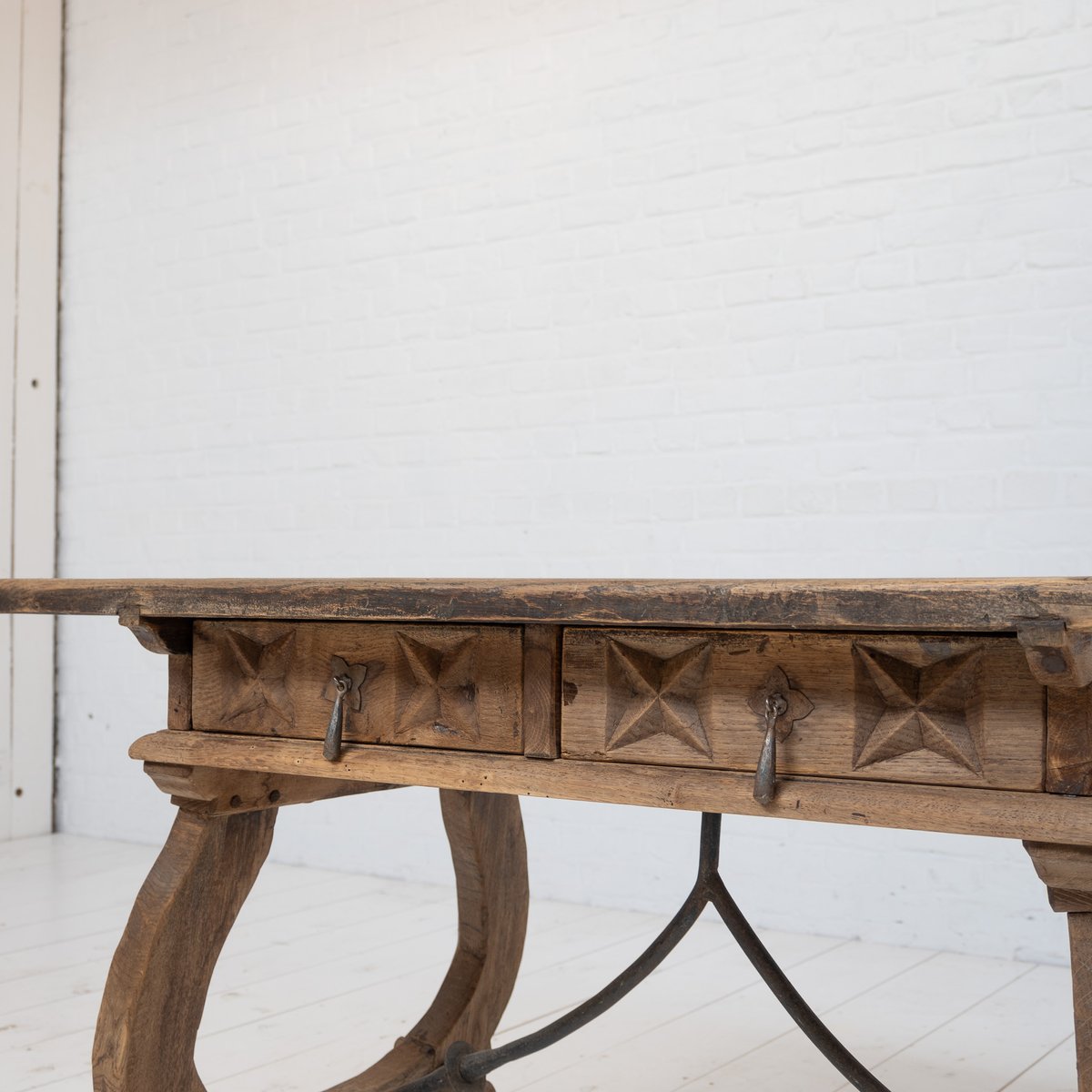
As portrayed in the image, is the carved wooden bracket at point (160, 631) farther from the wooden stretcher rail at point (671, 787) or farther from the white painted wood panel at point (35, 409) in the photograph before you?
the white painted wood panel at point (35, 409)

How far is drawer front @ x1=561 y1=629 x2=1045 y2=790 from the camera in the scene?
1.04 m

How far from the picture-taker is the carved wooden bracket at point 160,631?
1.41m

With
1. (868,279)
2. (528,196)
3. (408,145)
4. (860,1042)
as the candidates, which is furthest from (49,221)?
(860,1042)

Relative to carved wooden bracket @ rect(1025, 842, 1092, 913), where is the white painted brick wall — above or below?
above

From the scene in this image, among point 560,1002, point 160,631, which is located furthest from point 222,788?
point 560,1002

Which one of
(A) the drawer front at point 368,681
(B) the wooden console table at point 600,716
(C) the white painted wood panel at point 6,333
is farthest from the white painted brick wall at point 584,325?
(A) the drawer front at point 368,681

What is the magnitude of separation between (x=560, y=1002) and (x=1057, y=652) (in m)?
1.85

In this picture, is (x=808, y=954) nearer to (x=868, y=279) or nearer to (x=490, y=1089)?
(x=490, y=1089)

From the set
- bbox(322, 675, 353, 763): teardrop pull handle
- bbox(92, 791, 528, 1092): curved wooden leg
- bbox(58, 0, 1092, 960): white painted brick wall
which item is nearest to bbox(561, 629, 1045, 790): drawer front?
bbox(322, 675, 353, 763): teardrop pull handle

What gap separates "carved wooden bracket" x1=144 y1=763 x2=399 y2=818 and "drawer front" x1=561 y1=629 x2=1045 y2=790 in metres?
0.40

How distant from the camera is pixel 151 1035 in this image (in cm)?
150

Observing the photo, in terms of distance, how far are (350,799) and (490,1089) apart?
1.96m

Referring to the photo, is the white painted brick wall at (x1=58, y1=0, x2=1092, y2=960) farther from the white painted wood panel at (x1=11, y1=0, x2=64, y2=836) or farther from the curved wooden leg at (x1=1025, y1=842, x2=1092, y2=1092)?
the curved wooden leg at (x1=1025, y1=842, x2=1092, y2=1092)

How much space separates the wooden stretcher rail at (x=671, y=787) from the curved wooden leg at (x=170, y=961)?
0.13m
